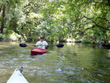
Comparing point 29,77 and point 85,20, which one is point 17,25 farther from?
point 29,77

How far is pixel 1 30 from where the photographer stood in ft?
85.1

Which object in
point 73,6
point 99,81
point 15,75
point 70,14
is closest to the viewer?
point 15,75

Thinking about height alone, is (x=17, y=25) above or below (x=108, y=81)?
above

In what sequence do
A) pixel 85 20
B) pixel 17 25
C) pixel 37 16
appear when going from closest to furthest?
pixel 85 20 < pixel 17 25 < pixel 37 16

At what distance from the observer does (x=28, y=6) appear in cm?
3088

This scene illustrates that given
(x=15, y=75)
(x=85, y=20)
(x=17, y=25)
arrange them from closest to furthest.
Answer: (x=15, y=75) < (x=85, y=20) < (x=17, y=25)

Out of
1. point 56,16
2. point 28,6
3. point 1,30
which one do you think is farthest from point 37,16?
point 56,16

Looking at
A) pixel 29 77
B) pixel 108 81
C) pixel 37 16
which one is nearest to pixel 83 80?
pixel 108 81

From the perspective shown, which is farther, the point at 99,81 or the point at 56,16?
the point at 56,16

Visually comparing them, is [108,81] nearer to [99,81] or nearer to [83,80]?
[99,81]

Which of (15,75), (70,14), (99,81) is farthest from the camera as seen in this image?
(70,14)

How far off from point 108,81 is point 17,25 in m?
23.0

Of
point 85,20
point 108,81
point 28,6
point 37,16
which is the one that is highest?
point 28,6

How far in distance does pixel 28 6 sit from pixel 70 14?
83.1 ft
